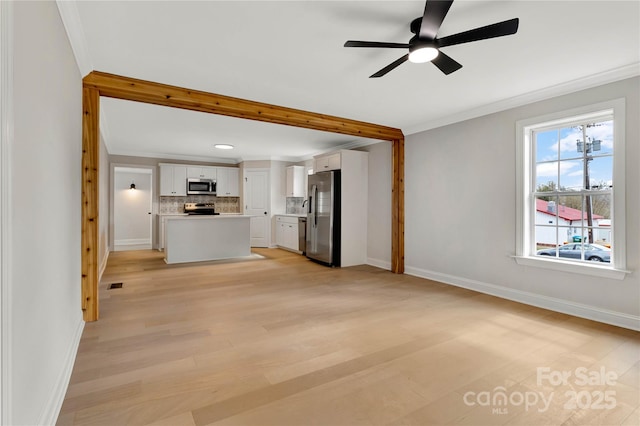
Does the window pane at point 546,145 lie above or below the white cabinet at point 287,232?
above

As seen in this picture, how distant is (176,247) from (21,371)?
5037 millimetres

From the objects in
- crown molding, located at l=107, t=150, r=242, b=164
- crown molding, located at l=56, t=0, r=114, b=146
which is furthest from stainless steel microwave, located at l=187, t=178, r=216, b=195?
crown molding, located at l=56, t=0, r=114, b=146

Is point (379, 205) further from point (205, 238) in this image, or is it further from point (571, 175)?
point (205, 238)

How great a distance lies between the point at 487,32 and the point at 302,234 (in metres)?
5.53

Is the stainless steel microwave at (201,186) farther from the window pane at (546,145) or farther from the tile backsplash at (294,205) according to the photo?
the window pane at (546,145)

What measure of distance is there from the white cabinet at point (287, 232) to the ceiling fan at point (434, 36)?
17.5ft

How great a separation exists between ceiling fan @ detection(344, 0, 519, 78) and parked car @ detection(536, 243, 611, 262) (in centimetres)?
250

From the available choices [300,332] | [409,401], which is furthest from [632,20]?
[300,332]

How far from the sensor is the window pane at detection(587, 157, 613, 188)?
3.12 meters

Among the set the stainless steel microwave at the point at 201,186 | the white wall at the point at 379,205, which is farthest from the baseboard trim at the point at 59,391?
the stainless steel microwave at the point at 201,186

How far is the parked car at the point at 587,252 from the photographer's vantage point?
3.20 meters

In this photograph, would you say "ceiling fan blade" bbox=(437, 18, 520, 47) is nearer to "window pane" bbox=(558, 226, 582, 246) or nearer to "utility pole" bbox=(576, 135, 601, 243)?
"utility pole" bbox=(576, 135, 601, 243)

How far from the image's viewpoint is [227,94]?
3.65 m

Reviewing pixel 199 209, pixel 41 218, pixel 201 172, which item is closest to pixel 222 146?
pixel 199 209
